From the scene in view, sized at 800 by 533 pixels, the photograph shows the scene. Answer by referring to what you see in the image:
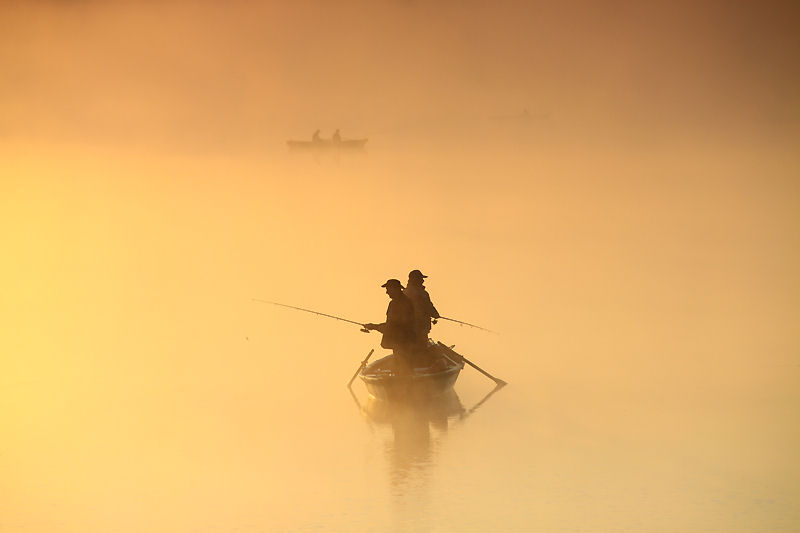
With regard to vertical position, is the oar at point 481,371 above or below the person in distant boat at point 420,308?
below

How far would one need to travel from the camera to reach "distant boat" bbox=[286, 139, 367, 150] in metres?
52.9

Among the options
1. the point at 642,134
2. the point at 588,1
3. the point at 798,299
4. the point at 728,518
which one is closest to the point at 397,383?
the point at 728,518

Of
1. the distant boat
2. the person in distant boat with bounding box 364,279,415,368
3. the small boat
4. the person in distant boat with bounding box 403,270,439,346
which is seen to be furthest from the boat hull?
the distant boat

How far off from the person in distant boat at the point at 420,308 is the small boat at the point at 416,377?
0.15 meters

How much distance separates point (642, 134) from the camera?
53500 mm

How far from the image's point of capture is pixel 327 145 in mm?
53188

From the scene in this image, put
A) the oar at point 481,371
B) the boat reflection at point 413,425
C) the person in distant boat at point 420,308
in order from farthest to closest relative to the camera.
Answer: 1. the oar at point 481,371
2. the person in distant boat at point 420,308
3. the boat reflection at point 413,425

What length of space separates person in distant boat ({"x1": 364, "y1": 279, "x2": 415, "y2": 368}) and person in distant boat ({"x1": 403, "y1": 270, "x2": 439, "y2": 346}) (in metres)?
0.15

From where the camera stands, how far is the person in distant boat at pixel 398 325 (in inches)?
599

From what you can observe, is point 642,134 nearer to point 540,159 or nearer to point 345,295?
point 540,159

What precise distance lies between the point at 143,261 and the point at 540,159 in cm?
2334

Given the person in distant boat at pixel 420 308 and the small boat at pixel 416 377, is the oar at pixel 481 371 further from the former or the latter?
the person in distant boat at pixel 420 308

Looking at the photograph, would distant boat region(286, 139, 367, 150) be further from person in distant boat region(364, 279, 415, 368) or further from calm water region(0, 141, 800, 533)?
person in distant boat region(364, 279, 415, 368)

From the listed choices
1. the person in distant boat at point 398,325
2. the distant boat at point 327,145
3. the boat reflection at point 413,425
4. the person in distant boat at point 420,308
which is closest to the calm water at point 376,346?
the boat reflection at point 413,425
